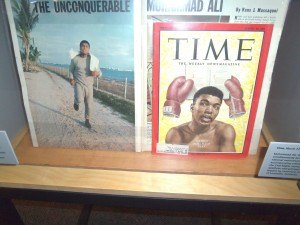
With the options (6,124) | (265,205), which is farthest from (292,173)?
(6,124)

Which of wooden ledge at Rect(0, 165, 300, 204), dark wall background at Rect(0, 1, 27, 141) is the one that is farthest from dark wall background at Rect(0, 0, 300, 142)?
wooden ledge at Rect(0, 165, 300, 204)

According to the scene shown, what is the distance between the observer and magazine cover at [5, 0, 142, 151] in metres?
0.55

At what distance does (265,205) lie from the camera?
0.60m

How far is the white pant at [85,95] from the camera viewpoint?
62 cm

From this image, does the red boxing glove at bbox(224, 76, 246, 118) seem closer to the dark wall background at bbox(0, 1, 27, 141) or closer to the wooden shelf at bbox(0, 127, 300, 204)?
the wooden shelf at bbox(0, 127, 300, 204)

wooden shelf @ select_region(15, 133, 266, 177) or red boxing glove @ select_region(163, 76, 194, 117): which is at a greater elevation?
red boxing glove @ select_region(163, 76, 194, 117)

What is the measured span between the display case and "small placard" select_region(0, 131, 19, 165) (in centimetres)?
2

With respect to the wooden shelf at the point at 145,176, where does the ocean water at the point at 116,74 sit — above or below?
above

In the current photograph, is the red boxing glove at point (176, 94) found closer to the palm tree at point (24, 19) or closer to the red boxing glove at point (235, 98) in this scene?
the red boxing glove at point (235, 98)

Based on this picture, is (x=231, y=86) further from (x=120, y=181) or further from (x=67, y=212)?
(x=67, y=212)

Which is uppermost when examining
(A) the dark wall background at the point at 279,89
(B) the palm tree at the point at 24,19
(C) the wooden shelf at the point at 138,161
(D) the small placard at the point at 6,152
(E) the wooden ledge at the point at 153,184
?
(B) the palm tree at the point at 24,19

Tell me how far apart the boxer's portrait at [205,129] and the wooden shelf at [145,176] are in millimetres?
41

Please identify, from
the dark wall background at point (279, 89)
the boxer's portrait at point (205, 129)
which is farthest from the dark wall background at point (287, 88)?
the boxer's portrait at point (205, 129)

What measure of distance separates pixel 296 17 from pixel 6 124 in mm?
709
